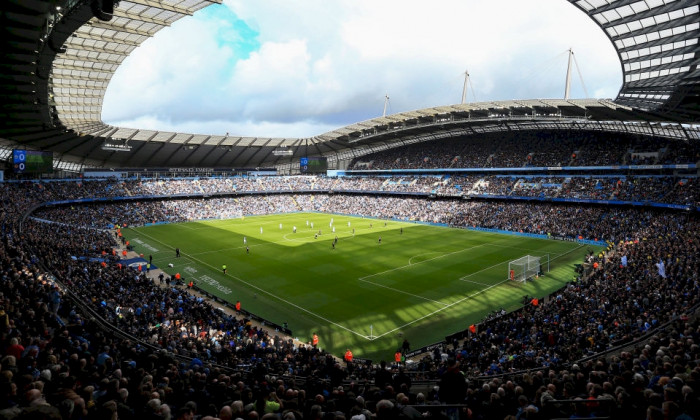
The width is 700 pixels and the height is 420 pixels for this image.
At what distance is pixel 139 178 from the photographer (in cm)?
7494

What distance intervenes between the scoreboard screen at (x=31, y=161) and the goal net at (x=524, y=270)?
57.6 meters

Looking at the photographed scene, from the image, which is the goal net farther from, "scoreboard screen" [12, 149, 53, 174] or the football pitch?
"scoreboard screen" [12, 149, 53, 174]

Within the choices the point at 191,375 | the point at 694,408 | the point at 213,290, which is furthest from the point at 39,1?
the point at 213,290

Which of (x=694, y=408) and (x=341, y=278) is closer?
(x=694, y=408)

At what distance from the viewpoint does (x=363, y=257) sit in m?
41.7

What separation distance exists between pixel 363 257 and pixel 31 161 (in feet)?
146

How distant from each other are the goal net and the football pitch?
92cm

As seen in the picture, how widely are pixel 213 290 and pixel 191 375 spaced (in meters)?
23.5

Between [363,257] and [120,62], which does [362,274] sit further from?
[120,62]

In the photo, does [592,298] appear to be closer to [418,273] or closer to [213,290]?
[418,273]

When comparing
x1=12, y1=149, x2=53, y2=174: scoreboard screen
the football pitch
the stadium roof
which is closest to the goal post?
the football pitch

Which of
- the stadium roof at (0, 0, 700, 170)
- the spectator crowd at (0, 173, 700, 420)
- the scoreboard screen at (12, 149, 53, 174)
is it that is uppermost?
the stadium roof at (0, 0, 700, 170)

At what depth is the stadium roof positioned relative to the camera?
17.9m

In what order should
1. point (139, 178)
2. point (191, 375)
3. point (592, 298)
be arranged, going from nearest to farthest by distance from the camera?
1. point (191, 375)
2. point (592, 298)
3. point (139, 178)
